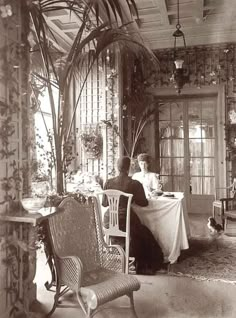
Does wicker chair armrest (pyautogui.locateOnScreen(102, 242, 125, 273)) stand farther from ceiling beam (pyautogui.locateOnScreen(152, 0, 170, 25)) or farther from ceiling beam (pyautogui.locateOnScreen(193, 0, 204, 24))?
ceiling beam (pyautogui.locateOnScreen(193, 0, 204, 24))

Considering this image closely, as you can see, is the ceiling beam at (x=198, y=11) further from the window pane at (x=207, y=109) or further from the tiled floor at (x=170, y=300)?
the tiled floor at (x=170, y=300)

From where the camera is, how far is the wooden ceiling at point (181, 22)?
566cm

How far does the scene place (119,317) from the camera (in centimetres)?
300

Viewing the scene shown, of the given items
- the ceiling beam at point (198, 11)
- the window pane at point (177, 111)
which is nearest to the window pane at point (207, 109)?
the window pane at point (177, 111)

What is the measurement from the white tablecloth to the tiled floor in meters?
0.47

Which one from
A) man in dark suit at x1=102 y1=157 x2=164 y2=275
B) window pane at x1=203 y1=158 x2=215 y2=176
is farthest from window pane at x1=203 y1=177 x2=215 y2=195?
man in dark suit at x1=102 y1=157 x2=164 y2=275

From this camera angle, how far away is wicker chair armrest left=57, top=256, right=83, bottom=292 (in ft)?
8.89

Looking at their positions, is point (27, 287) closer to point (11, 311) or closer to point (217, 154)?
point (11, 311)

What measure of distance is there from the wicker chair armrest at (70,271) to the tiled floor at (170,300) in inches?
15.0

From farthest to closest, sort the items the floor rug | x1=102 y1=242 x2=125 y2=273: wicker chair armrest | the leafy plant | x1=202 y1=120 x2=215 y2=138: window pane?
x1=202 y1=120 x2=215 y2=138: window pane, the leafy plant, the floor rug, x1=102 y1=242 x2=125 y2=273: wicker chair armrest

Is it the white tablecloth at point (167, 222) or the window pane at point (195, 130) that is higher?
the window pane at point (195, 130)

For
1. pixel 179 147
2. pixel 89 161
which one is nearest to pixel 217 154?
pixel 179 147

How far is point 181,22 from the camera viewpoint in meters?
6.33

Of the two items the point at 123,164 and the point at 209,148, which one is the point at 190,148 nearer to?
the point at 209,148
